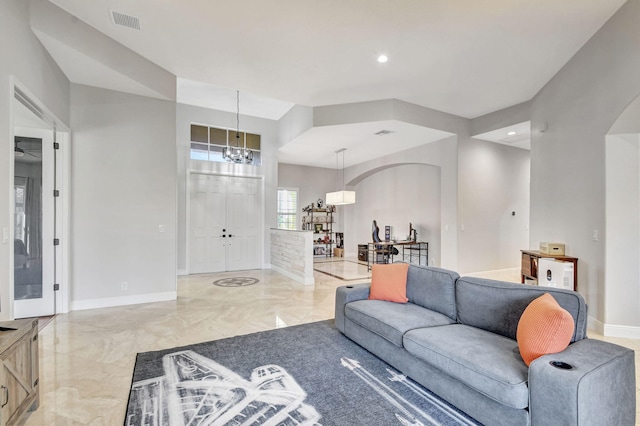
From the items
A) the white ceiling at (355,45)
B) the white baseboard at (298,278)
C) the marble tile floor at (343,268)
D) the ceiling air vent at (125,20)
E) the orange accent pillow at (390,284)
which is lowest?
the marble tile floor at (343,268)

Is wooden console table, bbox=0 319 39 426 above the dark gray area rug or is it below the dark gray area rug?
above

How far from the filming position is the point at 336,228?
425 inches

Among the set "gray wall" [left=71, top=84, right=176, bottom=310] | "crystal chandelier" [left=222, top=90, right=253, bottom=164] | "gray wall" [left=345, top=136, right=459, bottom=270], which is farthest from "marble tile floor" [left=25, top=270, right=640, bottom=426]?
"gray wall" [left=345, top=136, right=459, bottom=270]

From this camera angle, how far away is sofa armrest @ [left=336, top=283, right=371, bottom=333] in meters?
3.41

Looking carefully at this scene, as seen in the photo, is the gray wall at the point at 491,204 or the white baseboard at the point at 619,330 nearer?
the white baseboard at the point at 619,330

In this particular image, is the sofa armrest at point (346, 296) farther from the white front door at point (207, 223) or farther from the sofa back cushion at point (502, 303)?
the white front door at point (207, 223)

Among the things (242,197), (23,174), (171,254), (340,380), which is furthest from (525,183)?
(23,174)

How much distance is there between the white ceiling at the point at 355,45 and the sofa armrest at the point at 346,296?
2956mm

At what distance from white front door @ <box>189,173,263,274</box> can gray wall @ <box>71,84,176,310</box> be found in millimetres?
2325

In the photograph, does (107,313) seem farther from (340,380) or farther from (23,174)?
(340,380)

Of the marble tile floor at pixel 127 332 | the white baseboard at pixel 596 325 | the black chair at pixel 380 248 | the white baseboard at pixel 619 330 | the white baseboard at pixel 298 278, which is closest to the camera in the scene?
the marble tile floor at pixel 127 332

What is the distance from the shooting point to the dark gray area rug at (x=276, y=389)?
6.73 ft

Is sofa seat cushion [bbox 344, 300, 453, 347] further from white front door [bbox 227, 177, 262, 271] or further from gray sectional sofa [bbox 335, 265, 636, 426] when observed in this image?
white front door [bbox 227, 177, 262, 271]

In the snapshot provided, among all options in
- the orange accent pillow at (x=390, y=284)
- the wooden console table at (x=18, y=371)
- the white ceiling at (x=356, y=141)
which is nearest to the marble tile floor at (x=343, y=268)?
the white ceiling at (x=356, y=141)
